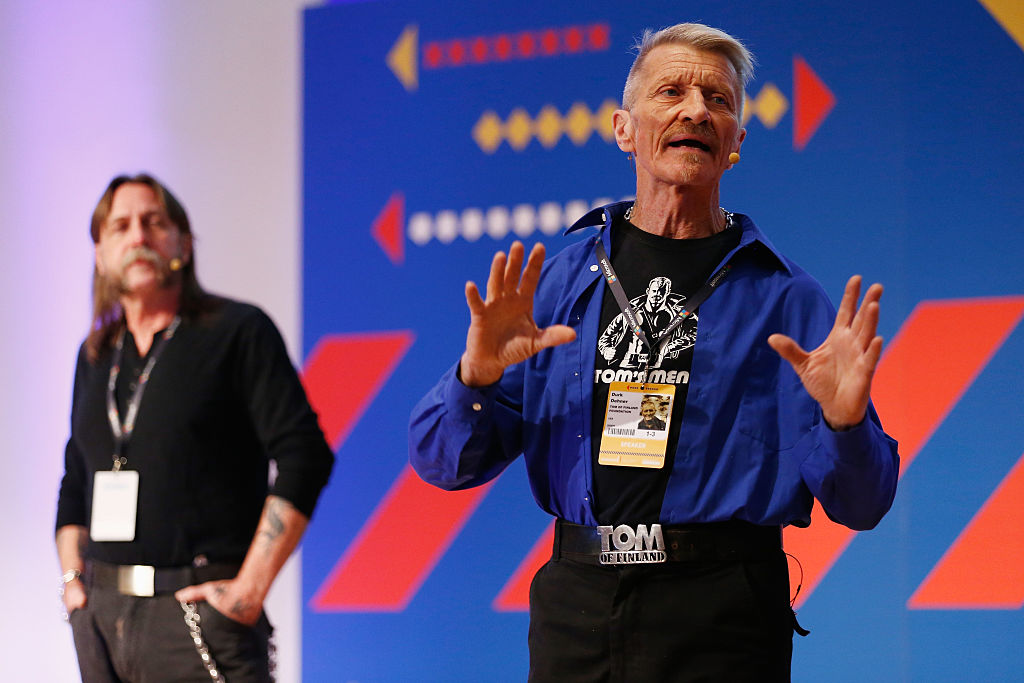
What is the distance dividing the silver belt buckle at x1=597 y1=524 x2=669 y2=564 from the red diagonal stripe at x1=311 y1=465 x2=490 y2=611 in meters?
2.14

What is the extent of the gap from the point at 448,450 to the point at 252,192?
2759mm

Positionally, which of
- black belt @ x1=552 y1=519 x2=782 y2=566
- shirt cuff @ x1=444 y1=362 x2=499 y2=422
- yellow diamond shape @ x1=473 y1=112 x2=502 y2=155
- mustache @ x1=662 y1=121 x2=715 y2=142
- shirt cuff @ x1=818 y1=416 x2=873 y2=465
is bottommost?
black belt @ x1=552 y1=519 x2=782 y2=566

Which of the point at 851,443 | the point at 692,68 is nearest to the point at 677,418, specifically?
the point at 851,443

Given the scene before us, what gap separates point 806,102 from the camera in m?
3.69

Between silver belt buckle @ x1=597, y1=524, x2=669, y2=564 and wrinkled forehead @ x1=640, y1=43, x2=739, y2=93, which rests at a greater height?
wrinkled forehead @ x1=640, y1=43, x2=739, y2=93

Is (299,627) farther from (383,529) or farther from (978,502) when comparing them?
(978,502)

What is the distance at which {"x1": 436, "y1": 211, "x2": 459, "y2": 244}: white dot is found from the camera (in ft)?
13.2

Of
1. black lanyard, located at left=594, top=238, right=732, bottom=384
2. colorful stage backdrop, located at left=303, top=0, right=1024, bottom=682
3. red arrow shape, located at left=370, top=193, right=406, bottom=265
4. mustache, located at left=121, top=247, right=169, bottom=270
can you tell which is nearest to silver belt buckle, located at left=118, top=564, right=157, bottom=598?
mustache, located at left=121, top=247, right=169, bottom=270

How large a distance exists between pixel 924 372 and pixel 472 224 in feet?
5.35

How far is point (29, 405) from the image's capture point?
4.59 m

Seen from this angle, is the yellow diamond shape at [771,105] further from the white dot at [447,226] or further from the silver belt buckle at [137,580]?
the silver belt buckle at [137,580]

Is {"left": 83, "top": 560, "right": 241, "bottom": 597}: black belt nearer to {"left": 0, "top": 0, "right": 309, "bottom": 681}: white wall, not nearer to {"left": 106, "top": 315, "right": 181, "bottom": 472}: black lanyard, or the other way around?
{"left": 106, "top": 315, "right": 181, "bottom": 472}: black lanyard

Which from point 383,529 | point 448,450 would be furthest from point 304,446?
point 383,529

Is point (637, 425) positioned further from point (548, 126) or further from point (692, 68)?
point (548, 126)
